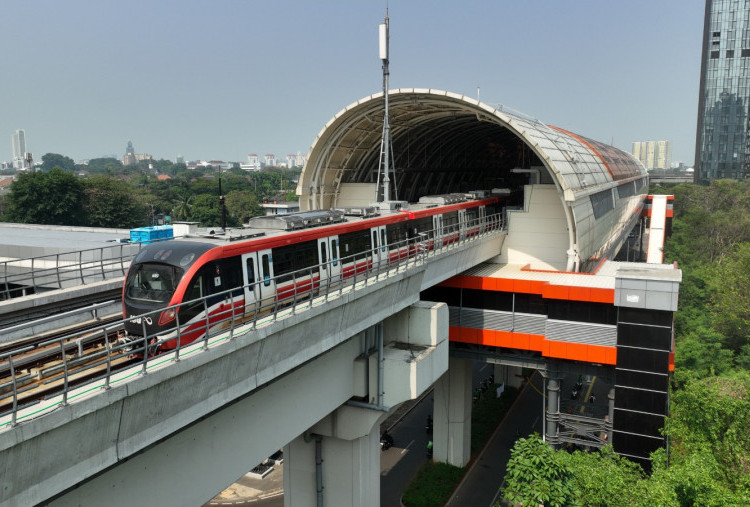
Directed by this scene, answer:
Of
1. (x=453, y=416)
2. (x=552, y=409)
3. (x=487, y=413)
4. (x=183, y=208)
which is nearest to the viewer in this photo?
(x=552, y=409)

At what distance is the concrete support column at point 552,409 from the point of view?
74.9 feet

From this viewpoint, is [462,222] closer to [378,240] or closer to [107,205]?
[378,240]

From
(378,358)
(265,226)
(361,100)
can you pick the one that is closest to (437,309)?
(378,358)

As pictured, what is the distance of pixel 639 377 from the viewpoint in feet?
68.3

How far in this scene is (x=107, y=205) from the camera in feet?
243

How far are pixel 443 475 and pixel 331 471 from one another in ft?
35.3

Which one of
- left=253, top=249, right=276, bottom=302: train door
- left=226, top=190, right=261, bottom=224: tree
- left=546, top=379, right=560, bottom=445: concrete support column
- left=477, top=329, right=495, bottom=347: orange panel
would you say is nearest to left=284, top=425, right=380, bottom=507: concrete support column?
left=253, top=249, right=276, bottom=302: train door

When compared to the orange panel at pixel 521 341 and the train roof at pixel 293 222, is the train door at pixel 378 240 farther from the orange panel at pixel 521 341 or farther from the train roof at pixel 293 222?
the orange panel at pixel 521 341

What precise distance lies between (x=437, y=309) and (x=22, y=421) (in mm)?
13752

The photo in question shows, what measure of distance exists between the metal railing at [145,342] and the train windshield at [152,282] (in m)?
0.71

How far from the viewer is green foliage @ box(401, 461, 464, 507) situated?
25.4 meters

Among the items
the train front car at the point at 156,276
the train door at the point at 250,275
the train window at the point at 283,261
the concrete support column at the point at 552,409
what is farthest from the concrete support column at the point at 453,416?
the train front car at the point at 156,276

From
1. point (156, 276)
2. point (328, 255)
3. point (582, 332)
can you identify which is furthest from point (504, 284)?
point (156, 276)

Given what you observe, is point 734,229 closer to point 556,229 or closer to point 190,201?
point 556,229
